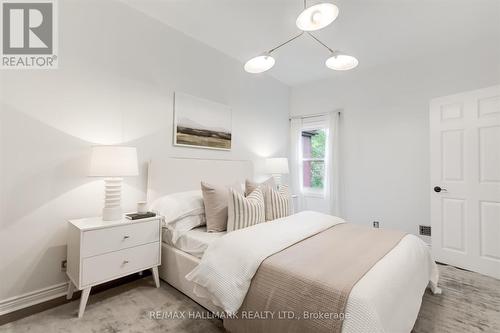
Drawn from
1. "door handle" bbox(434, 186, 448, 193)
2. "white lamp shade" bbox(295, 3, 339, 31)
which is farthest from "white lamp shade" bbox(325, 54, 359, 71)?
"door handle" bbox(434, 186, 448, 193)

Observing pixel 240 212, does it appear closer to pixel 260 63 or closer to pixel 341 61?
pixel 260 63

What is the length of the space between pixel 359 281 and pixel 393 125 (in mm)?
2848

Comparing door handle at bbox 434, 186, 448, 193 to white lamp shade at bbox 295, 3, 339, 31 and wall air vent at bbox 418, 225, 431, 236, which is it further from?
white lamp shade at bbox 295, 3, 339, 31

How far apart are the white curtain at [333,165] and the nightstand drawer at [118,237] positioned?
2.73 metres

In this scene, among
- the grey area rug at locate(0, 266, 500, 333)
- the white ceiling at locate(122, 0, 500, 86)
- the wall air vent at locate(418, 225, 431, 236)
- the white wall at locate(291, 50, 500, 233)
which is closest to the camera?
the grey area rug at locate(0, 266, 500, 333)

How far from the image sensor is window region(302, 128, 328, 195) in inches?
159

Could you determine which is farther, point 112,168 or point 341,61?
point 341,61

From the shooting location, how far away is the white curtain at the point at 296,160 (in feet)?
13.9

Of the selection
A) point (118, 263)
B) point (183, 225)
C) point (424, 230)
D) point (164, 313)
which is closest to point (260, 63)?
point (183, 225)

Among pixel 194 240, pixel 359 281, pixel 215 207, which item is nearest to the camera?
pixel 359 281

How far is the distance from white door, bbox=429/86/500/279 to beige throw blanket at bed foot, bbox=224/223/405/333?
1.70 meters

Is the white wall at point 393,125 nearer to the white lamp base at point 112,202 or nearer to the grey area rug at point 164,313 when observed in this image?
the grey area rug at point 164,313

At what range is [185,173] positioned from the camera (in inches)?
104

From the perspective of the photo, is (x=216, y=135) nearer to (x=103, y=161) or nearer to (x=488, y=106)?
(x=103, y=161)
